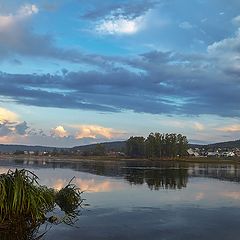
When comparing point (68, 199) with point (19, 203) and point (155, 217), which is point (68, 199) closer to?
point (155, 217)

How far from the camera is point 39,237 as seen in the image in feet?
59.7

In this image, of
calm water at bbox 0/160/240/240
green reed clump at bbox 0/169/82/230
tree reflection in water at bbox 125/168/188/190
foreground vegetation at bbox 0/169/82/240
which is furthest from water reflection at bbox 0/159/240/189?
green reed clump at bbox 0/169/82/230

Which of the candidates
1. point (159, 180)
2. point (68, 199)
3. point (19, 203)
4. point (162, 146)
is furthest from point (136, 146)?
point (19, 203)

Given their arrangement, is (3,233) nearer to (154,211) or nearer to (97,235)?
(97,235)

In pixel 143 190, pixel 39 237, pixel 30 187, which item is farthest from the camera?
pixel 143 190

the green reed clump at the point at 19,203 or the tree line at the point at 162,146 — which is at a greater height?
the tree line at the point at 162,146

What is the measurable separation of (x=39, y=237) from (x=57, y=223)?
11.2 ft

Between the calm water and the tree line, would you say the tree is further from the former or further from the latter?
the calm water

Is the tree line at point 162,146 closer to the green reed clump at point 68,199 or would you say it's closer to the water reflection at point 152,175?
the water reflection at point 152,175

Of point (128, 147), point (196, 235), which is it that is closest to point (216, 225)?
point (196, 235)

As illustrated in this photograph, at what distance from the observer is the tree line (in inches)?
6895

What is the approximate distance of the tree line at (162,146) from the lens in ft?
575

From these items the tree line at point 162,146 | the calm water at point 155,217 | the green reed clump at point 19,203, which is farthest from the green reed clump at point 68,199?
the tree line at point 162,146

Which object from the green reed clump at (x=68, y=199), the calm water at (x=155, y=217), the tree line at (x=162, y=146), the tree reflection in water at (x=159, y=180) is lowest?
the calm water at (x=155, y=217)
